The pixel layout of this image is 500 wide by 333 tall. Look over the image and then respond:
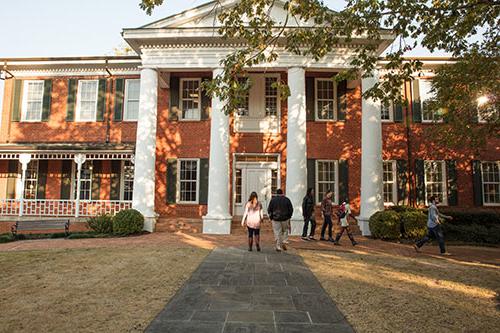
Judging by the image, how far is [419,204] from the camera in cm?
1631

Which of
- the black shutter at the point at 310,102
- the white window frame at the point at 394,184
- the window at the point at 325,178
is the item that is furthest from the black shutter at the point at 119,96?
the white window frame at the point at 394,184

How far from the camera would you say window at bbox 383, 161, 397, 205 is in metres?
16.5

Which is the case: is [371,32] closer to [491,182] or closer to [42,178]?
[491,182]

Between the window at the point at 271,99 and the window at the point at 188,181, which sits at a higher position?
the window at the point at 271,99

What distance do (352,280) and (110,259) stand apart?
19.8 feet

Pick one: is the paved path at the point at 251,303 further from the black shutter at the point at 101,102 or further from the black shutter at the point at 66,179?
the black shutter at the point at 101,102

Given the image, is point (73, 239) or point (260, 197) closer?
point (73, 239)

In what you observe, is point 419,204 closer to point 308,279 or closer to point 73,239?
point 308,279

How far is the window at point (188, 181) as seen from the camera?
16.3 metres

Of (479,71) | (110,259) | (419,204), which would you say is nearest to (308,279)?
(110,259)

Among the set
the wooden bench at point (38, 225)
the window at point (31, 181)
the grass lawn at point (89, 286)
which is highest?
the window at point (31, 181)

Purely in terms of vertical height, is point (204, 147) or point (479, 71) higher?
point (479, 71)

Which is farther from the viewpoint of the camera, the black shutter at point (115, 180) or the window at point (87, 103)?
the window at point (87, 103)

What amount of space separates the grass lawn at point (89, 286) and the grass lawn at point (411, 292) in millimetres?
3023
